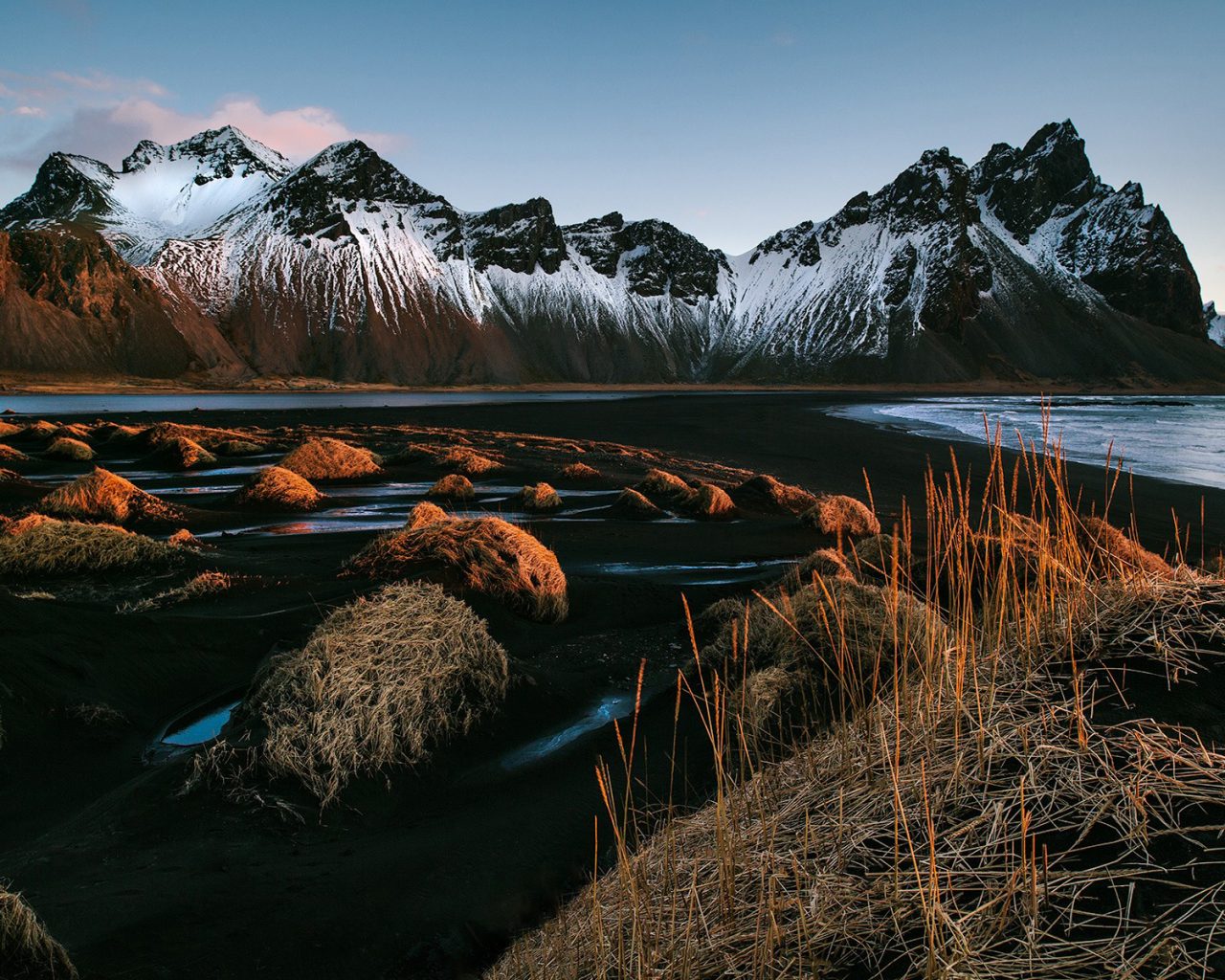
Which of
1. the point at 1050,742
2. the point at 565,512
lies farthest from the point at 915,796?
the point at 565,512

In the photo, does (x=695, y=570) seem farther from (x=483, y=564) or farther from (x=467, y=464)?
(x=467, y=464)

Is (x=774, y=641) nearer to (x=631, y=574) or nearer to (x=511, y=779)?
(x=511, y=779)

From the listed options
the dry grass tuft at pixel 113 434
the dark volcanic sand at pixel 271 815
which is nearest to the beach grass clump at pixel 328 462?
the dark volcanic sand at pixel 271 815

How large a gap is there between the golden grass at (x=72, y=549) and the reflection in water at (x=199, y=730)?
4.49 m

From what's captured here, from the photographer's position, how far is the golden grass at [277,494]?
15211 millimetres

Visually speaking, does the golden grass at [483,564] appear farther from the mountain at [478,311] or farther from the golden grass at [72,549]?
the mountain at [478,311]

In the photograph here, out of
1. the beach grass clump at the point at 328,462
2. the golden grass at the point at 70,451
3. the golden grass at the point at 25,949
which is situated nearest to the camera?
the golden grass at the point at 25,949

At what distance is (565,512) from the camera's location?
15703mm

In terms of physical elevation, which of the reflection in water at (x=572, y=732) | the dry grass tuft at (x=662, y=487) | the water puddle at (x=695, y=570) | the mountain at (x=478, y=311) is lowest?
the reflection in water at (x=572, y=732)

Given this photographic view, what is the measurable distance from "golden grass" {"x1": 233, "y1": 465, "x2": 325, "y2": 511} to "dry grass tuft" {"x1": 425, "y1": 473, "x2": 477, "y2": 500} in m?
2.64

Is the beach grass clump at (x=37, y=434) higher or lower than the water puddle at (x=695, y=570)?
higher

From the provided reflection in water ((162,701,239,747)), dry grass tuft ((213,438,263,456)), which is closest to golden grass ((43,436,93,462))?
dry grass tuft ((213,438,263,456))

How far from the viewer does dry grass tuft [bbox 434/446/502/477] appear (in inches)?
839

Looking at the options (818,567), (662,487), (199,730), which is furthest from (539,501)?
(199,730)
